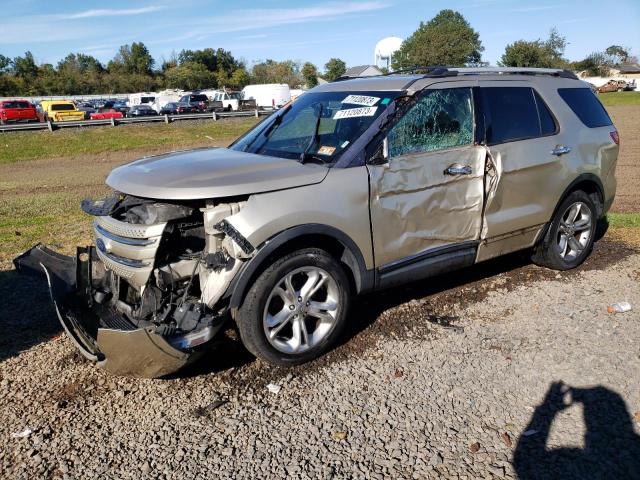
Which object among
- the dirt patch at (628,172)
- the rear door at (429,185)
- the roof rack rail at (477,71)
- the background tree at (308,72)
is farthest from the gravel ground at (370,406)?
the background tree at (308,72)

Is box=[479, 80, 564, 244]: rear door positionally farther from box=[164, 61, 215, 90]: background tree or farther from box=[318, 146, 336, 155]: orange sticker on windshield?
box=[164, 61, 215, 90]: background tree

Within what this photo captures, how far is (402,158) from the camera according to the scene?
13.3 feet

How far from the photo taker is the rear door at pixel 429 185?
4008 millimetres

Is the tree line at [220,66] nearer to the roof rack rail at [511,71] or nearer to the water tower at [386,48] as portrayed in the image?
the water tower at [386,48]

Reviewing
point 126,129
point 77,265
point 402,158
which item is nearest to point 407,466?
point 402,158

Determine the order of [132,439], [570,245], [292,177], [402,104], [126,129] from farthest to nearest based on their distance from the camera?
[126,129], [570,245], [402,104], [292,177], [132,439]

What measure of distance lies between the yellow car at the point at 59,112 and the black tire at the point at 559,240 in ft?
110

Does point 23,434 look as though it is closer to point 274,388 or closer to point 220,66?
point 274,388

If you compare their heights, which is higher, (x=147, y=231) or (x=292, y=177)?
(x=292, y=177)

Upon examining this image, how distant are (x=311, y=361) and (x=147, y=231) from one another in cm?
146

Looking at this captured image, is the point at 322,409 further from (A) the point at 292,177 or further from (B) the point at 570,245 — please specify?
(B) the point at 570,245

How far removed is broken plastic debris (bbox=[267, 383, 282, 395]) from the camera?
3.54 meters

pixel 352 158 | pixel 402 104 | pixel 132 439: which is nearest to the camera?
pixel 132 439

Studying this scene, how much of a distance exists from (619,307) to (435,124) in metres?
2.30
